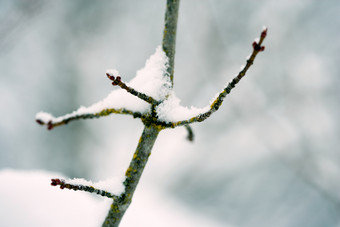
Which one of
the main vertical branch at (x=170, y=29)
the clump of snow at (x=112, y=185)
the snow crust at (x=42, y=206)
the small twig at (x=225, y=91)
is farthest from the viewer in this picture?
the snow crust at (x=42, y=206)

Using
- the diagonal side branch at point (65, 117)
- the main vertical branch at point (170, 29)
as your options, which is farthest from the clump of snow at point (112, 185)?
the main vertical branch at point (170, 29)

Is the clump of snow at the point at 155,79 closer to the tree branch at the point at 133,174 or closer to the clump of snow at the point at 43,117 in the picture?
the tree branch at the point at 133,174

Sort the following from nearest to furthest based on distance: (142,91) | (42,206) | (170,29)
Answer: (142,91)
(170,29)
(42,206)

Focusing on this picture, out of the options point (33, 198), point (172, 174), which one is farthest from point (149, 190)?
point (33, 198)

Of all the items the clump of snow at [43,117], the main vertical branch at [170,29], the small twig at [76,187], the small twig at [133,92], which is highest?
the main vertical branch at [170,29]

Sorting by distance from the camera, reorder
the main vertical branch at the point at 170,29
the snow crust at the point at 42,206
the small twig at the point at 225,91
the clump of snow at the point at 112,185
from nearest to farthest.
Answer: the small twig at the point at 225,91 < the clump of snow at the point at 112,185 < the main vertical branch at the point at 170,29 < the snow crust at the point at 42,206

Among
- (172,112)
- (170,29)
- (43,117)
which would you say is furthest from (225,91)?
(43,117)

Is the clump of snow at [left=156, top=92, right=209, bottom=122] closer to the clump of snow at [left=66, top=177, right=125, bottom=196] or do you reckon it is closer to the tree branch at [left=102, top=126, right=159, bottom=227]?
the tree branch at [left=102, top=126, right=159, bottom=227]

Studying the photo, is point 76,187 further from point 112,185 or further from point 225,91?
point 225,91

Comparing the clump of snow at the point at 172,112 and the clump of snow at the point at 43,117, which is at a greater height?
the clump of snow at the point at 172,112

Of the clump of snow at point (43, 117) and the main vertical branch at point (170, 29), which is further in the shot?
the main vertical branch at point (170, 29)
